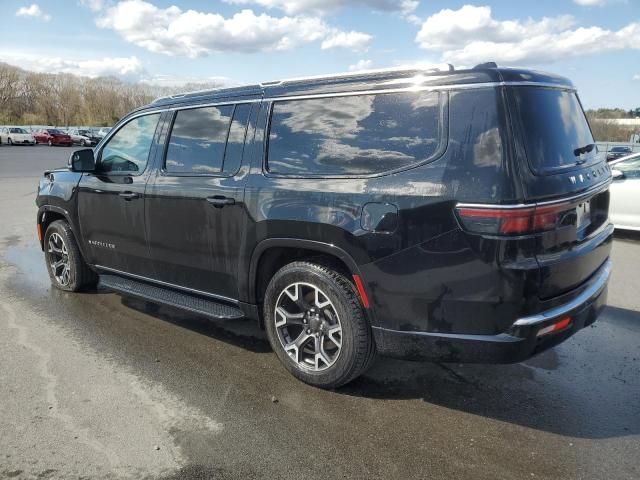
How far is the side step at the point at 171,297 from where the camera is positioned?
155 inches

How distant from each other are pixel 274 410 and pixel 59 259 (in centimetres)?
362

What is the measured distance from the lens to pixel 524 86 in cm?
290

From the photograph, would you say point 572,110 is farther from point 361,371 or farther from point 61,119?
point 61,119

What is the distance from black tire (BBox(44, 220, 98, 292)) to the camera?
5.37m

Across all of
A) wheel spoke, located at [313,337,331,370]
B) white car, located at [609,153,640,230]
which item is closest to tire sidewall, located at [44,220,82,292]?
wheel spoke, located at [313,337,331,370]

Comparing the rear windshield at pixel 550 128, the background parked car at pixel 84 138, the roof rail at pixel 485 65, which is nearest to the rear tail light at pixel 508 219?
the rear windshield at pixel 550 128

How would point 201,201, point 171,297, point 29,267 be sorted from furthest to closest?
point 29,267, point 171,297, point 201,201

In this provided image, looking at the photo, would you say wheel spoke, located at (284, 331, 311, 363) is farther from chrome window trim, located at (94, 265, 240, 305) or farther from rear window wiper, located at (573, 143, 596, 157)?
rear window wiper, located at (573, 143, 596, 157)

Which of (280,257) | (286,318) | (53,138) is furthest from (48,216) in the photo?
(53,138)

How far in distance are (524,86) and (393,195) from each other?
0.92m

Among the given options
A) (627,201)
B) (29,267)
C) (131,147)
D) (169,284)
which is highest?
(131,147)

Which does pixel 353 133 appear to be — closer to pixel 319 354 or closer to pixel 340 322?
pixel 340 322

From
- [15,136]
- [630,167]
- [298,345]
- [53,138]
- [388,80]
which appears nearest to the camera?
[388,80]

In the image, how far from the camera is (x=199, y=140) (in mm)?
4113
